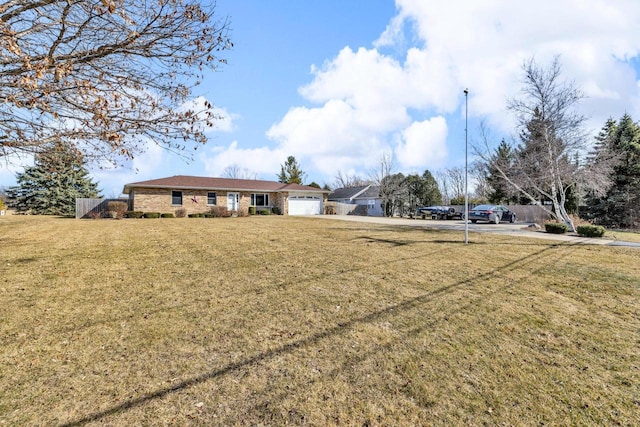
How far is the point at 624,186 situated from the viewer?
25.8 meters

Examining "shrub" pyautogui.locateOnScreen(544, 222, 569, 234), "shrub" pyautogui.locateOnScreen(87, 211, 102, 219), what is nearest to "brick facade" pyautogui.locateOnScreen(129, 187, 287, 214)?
"shrub" pyautogui.locateOnScreen(87, 211, 102, 219)

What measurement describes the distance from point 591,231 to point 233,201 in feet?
83.6

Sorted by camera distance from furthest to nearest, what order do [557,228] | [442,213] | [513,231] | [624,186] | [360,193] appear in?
[360,193]
[442,213]
[624,186]
[513,231]
[557,228]

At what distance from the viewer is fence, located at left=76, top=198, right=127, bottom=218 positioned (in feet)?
78.8

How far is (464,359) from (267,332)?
2.34 m

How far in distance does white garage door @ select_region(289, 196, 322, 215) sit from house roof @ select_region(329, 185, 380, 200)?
9240 mm

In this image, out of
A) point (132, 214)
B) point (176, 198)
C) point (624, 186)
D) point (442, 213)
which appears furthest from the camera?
point (442, 213)

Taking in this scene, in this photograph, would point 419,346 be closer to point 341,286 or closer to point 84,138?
point 341,286

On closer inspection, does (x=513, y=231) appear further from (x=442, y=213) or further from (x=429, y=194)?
(x=429, y=194)

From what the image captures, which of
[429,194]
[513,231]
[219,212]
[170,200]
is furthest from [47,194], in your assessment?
[429,194]

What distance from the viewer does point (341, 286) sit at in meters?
5.70

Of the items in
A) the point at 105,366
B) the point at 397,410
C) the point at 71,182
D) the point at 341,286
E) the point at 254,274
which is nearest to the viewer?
the point at 397,410

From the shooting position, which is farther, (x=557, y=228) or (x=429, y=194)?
(x=429, y=194)

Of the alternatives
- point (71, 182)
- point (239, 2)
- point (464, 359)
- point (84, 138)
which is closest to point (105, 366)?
point (464, 359)
